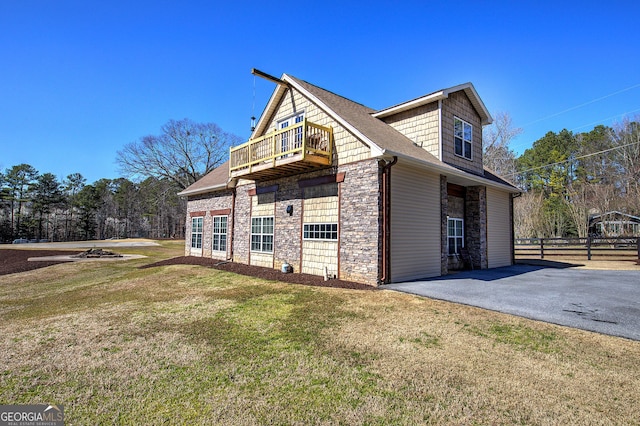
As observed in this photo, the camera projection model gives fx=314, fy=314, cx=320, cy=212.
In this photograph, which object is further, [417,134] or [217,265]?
[217,265]

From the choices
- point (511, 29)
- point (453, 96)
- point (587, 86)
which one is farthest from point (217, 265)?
point (587, 86)

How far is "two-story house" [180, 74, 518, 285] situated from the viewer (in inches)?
374

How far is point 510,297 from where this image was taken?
759 cm

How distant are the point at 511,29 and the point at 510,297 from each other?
11435 millimetres

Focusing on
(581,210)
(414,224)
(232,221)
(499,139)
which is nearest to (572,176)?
(581,210)

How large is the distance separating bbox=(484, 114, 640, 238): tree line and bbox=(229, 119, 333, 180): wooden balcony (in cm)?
2200

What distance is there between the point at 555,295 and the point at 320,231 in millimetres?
6753

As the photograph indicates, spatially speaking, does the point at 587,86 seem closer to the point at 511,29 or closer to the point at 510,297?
the point at 511,29

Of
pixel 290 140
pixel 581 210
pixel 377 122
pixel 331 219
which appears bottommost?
pixel 331 219

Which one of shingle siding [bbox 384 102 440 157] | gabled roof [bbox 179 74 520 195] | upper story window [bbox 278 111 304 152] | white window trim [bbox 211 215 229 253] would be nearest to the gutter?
gabled roof [bbox 179 74 520 195]

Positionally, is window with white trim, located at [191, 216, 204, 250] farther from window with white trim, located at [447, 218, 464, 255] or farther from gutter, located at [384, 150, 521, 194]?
window with white trim, located at [447, 218, 464, 255]

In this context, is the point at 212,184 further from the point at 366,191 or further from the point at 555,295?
the point at 555,295

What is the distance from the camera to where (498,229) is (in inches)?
570

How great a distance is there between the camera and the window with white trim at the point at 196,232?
18500 mm
